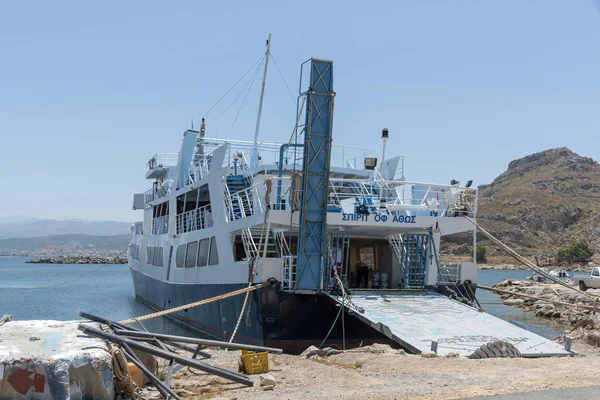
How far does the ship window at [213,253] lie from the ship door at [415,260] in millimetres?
5797

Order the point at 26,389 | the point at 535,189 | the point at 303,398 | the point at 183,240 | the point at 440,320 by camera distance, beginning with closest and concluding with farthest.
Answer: the point at 26,389 < the point at 303,398 < the point at 440,320 < the point at 183,240 < the point at 535,189

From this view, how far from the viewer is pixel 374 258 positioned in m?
22.5

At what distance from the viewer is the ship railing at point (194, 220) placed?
2264 cm

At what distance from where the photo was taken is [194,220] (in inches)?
963

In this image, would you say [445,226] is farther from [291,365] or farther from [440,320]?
[291,365]

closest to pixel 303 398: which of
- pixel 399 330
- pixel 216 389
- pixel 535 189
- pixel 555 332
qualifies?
pixel 216 389

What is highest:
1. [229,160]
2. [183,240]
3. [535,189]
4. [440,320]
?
[535,189]

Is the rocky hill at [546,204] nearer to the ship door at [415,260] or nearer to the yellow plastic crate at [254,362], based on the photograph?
the ship door at [415,260]

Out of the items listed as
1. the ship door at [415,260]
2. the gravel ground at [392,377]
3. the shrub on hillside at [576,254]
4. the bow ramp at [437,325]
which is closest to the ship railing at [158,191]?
the ship door at [415,260]

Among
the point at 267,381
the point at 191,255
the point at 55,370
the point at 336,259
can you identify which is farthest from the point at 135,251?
the point at 55,370

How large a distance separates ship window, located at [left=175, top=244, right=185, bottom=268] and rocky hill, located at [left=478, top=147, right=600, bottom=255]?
121m

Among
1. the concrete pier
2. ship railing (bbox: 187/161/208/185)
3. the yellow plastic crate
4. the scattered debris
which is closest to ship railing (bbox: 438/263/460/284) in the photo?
ship railing (bbox: 187/161/208/185)

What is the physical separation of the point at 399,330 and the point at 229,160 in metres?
8.59

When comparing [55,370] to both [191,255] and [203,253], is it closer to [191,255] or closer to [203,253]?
[203,253]
